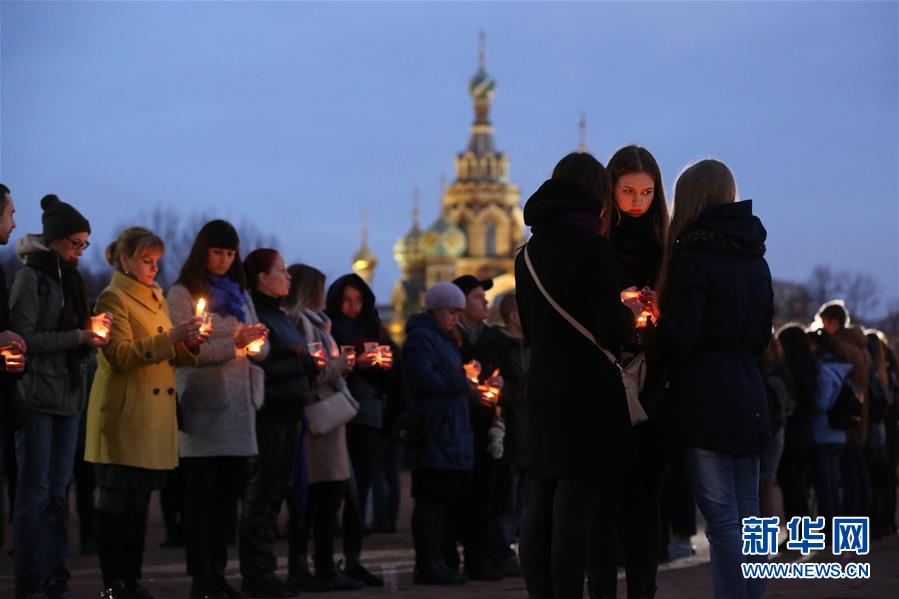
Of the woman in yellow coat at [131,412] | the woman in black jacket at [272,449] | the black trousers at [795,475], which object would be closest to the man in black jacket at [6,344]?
the woman in yellow coat at [131,412]

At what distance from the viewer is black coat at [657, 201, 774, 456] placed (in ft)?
25.3

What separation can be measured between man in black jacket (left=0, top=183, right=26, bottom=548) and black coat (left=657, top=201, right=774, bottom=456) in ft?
11.4

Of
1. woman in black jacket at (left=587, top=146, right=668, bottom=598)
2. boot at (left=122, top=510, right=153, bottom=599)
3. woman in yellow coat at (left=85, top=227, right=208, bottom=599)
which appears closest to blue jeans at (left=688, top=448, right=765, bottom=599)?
woman in black jacket at (left=587, top=146, right=668, bottom=598)

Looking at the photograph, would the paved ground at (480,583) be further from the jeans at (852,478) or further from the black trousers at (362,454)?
the jeans at (852,478)

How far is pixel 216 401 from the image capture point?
33.3 feet

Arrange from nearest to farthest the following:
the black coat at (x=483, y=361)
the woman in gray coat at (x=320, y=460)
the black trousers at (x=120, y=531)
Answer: the black trousers at (x=120, y=531) → the woman in gray coat at (x=320, y=460) → the black coat at (x=483, y=361)

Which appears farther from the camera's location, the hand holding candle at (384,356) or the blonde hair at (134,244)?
the hand holding candle at (384,356)

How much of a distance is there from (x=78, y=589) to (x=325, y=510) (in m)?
1.67

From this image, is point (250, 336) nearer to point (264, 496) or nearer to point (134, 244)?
point (134, 244)

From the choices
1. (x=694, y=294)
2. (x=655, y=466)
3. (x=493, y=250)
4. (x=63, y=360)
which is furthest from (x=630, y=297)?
(x=493, y=250)

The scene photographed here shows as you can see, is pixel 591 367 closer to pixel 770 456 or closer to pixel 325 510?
pixel 325 510

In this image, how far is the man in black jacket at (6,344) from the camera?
9.04 meters

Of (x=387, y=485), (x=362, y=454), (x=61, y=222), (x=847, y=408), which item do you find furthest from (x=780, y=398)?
(x=61, y=222)

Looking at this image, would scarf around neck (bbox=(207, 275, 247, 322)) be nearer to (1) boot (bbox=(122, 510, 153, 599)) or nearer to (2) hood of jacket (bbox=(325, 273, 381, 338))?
(1) boot (bbox=(122, 510, 153, 599))
